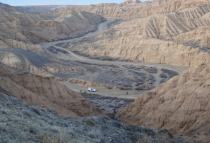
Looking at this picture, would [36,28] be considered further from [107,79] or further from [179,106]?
[179,106]

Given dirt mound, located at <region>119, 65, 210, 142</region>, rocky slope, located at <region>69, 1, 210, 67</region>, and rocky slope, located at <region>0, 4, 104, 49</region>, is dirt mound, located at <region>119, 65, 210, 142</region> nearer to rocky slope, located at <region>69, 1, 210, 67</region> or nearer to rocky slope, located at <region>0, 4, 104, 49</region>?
rocky slope, located at <region>69, 1, 210, 67</region>

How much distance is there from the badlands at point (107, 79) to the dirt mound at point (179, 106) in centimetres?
7

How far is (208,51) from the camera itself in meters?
72.3

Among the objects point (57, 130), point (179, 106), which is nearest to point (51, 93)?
point (179, 106)

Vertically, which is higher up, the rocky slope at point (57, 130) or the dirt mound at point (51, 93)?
the rocky slope at point (57, 130)

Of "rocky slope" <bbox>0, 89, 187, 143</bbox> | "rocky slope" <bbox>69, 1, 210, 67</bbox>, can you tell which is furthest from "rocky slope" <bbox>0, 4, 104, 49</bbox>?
"rocky slope" <bbox>0, 89, 187, 143</bbox>

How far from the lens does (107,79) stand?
6094 centimetres

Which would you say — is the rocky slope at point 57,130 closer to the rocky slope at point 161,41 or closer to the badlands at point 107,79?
the badlands at point 107,79

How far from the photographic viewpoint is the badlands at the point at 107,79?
17.7 meters

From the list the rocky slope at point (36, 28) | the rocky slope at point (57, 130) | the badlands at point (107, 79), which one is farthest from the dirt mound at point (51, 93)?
the rocky slope at point (36, 28)

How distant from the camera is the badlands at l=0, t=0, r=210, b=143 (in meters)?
17.7

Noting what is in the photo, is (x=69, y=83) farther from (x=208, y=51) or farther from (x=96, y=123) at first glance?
(x=96, y=123)

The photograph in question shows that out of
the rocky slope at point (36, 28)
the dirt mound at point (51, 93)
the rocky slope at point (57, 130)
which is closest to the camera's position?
the rocky slope at point (57, 130)

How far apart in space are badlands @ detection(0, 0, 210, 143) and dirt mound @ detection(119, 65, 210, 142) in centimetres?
7
